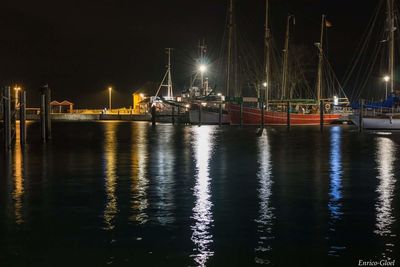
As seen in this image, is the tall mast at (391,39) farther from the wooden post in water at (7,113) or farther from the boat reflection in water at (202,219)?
the boat reflection in water at (202,219)

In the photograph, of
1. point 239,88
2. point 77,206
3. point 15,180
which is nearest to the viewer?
point 77,206

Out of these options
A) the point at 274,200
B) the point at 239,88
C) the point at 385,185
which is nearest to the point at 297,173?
the point at 385,185

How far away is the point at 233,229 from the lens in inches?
474

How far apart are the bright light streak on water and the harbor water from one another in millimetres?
22

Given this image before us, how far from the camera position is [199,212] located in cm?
1380

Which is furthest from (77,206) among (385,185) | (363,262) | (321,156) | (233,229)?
(321,156)

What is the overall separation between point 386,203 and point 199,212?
428 centimetres

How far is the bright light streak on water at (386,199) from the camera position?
11492 mm

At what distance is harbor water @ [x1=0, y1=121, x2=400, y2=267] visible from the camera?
10172 mm

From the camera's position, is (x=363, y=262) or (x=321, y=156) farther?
(x=321, y=156)

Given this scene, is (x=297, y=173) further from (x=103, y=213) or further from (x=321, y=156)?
(x=103, y=213)

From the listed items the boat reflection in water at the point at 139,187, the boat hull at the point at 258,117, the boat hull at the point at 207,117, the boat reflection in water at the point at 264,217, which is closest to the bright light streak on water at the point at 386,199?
the boat reflection in water at the point at 264,217

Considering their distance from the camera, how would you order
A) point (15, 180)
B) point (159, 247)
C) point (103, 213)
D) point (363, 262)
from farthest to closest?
1. point (15, 180)
2. point (103, 213)
3. point (159, 247)
4. point (363, 262)

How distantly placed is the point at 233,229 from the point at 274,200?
364cm
